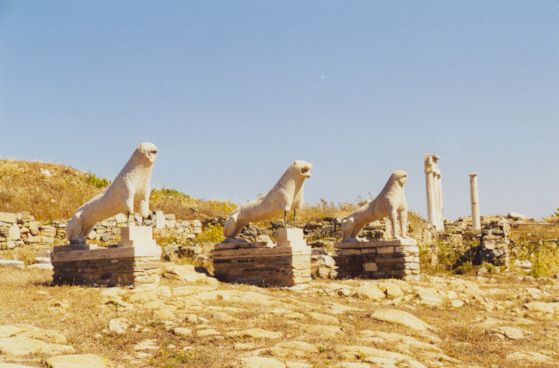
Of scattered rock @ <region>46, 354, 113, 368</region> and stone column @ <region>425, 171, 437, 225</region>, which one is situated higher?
stone column @ <region>425, 171, 437, 225</region>

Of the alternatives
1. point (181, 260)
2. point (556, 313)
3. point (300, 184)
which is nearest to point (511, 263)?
point (556, 313)

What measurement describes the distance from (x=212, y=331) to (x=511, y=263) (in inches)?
454

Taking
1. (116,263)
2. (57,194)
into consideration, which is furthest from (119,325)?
(57,194)

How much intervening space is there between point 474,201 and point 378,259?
1570 centimetres

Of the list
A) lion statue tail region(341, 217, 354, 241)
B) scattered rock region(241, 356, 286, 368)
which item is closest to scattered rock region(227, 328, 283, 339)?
scattered rock region(241, 356, 286, 368)

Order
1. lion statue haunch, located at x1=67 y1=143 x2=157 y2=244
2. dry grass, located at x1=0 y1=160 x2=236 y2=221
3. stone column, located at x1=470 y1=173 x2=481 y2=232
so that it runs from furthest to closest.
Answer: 1. stone column, located at x1=470 y1=173 x2=481 y2=232
2. dry grass, located at x1=0 y1=160 x2=236 y2=221
3. lion statue haunch, located at x1=67 y1=143 x2=157 y2=244

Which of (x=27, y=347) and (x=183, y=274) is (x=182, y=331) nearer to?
(x=27, y=347)

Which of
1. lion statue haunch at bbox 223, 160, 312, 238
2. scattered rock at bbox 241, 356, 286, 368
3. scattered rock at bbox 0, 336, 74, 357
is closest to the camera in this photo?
scattered rock at bbox 241, 356, 286, 368

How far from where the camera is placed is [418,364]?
6586mm

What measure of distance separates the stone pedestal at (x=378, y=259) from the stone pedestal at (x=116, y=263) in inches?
209

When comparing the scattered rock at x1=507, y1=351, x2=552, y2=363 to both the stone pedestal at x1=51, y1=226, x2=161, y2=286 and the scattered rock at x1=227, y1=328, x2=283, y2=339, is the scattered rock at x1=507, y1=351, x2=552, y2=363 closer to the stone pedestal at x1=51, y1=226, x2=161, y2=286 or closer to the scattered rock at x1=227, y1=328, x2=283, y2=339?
the scattered rock at x1=227, y1=328, x2=283, y2=339

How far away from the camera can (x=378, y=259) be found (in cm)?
1412

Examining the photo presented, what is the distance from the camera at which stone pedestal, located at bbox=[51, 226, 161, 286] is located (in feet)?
34.6

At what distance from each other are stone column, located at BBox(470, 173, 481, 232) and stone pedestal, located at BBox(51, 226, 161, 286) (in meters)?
19.7
